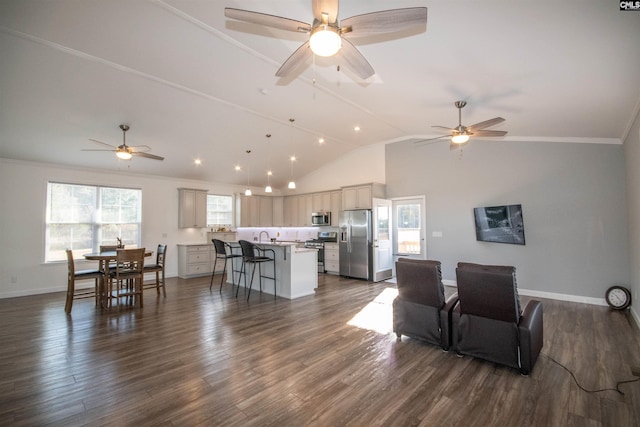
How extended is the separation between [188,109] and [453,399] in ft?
18.0

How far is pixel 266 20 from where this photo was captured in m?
2.02

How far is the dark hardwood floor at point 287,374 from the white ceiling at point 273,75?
2872 mm

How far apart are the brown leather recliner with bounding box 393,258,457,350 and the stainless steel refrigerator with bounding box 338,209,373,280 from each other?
140 inches

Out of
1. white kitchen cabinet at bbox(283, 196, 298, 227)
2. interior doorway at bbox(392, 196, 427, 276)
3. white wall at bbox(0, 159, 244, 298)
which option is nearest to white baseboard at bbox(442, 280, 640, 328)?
interior doorway at bbox(392, 196, 427, 276)

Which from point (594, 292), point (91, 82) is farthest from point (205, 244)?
point (594, 292)

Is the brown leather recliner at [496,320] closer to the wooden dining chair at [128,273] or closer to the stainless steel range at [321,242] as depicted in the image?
the wooden dining chair at [128,273]

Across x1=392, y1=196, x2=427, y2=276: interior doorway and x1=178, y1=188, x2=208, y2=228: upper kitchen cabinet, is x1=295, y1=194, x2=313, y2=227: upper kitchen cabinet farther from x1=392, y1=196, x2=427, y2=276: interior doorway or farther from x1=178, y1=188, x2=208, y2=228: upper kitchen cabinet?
x1=178, y1=188, x2=208, y2=228: upper kitchen cabinet

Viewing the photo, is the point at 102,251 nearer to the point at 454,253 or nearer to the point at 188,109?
the point at 188,109

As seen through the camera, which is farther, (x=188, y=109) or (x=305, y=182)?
(x=305, y=182)

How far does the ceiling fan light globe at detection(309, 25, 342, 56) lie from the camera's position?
1.88 meters

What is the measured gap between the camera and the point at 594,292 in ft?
15.8

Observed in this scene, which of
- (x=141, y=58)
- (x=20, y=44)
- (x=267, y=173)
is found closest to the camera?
(x=20, y=44)

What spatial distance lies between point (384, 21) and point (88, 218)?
7401 mm

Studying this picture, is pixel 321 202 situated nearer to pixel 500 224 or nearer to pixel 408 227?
pixel 408 227
